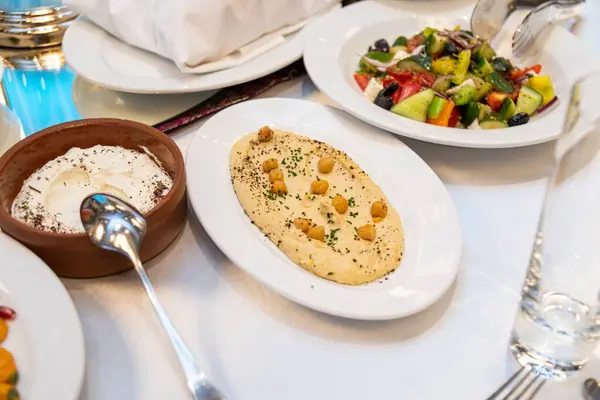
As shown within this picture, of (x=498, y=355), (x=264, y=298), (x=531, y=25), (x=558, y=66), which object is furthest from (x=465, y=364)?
(x=531, y=25)

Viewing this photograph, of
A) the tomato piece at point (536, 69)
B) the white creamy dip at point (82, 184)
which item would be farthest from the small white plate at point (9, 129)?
the tomato piece at point (536, 69)

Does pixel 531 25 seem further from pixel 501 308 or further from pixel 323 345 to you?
pixel 323 345

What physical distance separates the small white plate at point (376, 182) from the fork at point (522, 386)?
0.18 m

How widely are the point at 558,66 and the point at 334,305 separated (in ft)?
3.67

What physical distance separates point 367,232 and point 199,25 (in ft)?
2.41

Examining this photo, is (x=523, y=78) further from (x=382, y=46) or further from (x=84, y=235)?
(x=84, y=235)

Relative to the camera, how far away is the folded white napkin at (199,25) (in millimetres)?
1446

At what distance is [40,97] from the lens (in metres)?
1.58

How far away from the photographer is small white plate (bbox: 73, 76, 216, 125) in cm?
148

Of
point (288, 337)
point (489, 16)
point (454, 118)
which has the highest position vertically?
point (489, 16)

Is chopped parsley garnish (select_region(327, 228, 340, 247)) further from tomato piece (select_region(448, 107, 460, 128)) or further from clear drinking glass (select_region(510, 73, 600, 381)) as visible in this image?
tomato piece (select_region(448, 107, 460, 128))

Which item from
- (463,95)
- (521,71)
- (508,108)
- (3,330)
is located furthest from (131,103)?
(521,71)

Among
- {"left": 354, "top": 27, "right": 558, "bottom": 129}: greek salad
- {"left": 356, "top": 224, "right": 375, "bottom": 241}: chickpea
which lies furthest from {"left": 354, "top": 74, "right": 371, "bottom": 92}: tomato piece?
{"left": 356, "top": 224, "right": 375, "bottom": 241}: chickpea

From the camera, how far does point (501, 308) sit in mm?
1078
